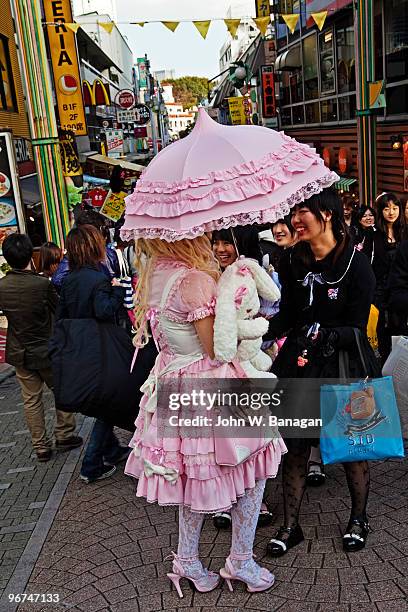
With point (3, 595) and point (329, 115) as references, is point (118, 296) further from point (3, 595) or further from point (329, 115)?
point (329, 115)

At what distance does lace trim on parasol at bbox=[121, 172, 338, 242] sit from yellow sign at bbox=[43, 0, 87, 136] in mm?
11658

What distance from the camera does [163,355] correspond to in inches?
114

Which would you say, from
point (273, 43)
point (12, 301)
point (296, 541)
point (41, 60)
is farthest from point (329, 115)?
point (296, 541)

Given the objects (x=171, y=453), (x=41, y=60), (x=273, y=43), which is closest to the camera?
(x=171, y=453)

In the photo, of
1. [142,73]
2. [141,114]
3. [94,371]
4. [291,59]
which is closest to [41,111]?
[94,371]

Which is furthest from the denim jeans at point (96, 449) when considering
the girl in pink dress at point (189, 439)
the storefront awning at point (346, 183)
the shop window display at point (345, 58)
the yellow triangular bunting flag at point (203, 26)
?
the shop window display at point (345, 58)

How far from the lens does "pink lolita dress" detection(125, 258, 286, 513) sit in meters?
2.68

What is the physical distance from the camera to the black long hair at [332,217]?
3.10 m

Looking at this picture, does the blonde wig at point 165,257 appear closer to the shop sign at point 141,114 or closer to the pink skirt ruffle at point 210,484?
the pink skirt ruffle at point 210,484

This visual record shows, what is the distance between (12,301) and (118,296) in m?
1.06

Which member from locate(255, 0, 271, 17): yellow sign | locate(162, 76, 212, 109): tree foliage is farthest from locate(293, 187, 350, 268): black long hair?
locate(162, 76, 212, 109): tree foliage

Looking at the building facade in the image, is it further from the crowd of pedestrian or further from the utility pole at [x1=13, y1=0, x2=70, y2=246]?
the crowd of pedestrian

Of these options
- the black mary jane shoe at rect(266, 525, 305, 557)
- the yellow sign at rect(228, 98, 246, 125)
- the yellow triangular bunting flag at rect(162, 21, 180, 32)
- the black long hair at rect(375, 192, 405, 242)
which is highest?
the yellow triangular bunting flag at rect(162, 21, 180, 32)

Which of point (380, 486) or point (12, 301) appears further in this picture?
point (12, 301)
